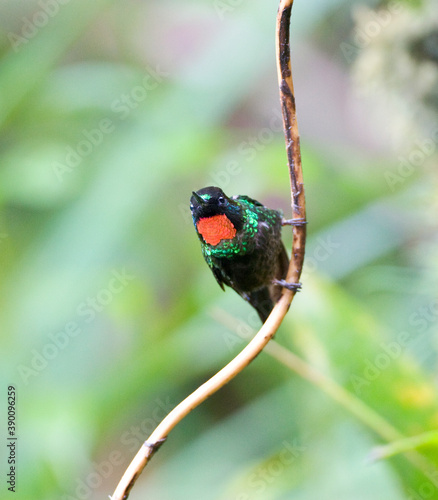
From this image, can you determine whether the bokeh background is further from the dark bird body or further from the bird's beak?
the bird's beak

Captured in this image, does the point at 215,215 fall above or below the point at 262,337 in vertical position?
above

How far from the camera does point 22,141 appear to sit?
183 inches

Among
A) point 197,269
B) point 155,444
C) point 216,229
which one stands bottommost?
point 155,444

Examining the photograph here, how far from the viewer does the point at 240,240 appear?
1979 mm

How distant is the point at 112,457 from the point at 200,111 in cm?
256

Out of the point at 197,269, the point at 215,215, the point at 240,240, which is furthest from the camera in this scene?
the point at 197,269

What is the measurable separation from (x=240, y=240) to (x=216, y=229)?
0.39 ft

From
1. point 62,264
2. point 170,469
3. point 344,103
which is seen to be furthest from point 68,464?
point 344,103

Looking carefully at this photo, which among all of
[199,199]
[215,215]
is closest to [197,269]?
[215,215]

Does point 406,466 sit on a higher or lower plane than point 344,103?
lower

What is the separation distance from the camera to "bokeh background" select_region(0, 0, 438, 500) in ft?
9.72

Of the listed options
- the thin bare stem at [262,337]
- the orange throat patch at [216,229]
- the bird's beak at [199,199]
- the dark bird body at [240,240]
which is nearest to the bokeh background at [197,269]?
the dark bird body at [240,240]

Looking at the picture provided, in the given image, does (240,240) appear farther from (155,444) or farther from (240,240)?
(155,444)

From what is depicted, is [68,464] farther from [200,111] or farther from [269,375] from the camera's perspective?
[200,111]
